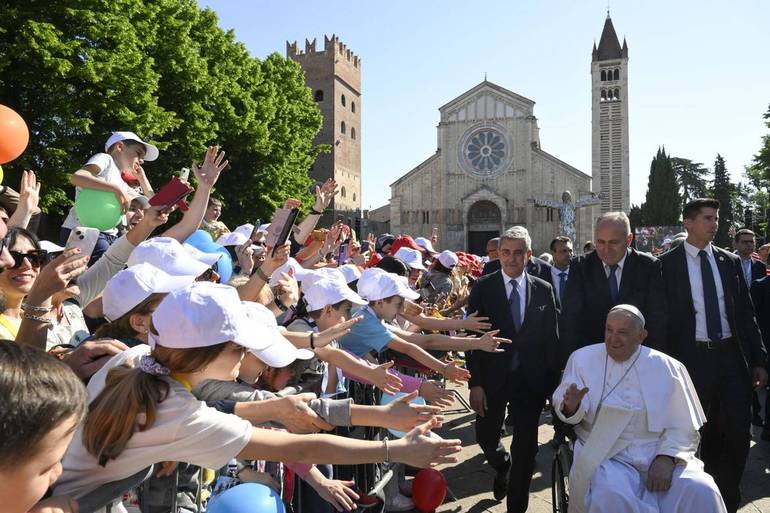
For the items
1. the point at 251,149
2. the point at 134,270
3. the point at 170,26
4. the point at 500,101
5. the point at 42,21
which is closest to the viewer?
the point at 134,270

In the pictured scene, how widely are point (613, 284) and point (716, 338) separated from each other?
91 cm

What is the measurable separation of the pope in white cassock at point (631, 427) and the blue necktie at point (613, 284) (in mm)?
685

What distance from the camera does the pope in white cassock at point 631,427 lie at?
157 inches

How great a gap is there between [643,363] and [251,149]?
27036 mm

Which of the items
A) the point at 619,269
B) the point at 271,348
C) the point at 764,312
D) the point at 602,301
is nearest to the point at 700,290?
the point at 619,269

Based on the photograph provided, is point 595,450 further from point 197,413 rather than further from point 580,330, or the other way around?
point 197,413

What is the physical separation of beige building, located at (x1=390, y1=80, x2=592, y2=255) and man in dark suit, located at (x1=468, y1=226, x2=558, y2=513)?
5074 centimetres

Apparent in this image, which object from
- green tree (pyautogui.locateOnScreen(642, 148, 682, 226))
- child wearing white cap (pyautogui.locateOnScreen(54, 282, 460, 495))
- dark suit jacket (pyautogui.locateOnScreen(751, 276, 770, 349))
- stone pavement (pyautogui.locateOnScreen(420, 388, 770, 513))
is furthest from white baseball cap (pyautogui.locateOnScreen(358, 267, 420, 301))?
green tree (pyautogui.locateOnScreen(642, 148, 682, 226))

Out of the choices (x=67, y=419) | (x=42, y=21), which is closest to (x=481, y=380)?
(x=67, y=419)

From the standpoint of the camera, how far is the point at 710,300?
527 cm

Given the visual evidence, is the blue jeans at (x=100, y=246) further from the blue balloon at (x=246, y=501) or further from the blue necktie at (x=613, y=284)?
the blue necktie at (x=613, y=284)

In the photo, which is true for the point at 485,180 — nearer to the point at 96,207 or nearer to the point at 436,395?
the point at 96,207

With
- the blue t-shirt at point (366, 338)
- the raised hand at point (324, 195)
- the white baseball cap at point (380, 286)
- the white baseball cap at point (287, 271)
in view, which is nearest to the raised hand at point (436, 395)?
the blue t-shirt at point (366, 338)

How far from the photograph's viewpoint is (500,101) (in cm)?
5747
